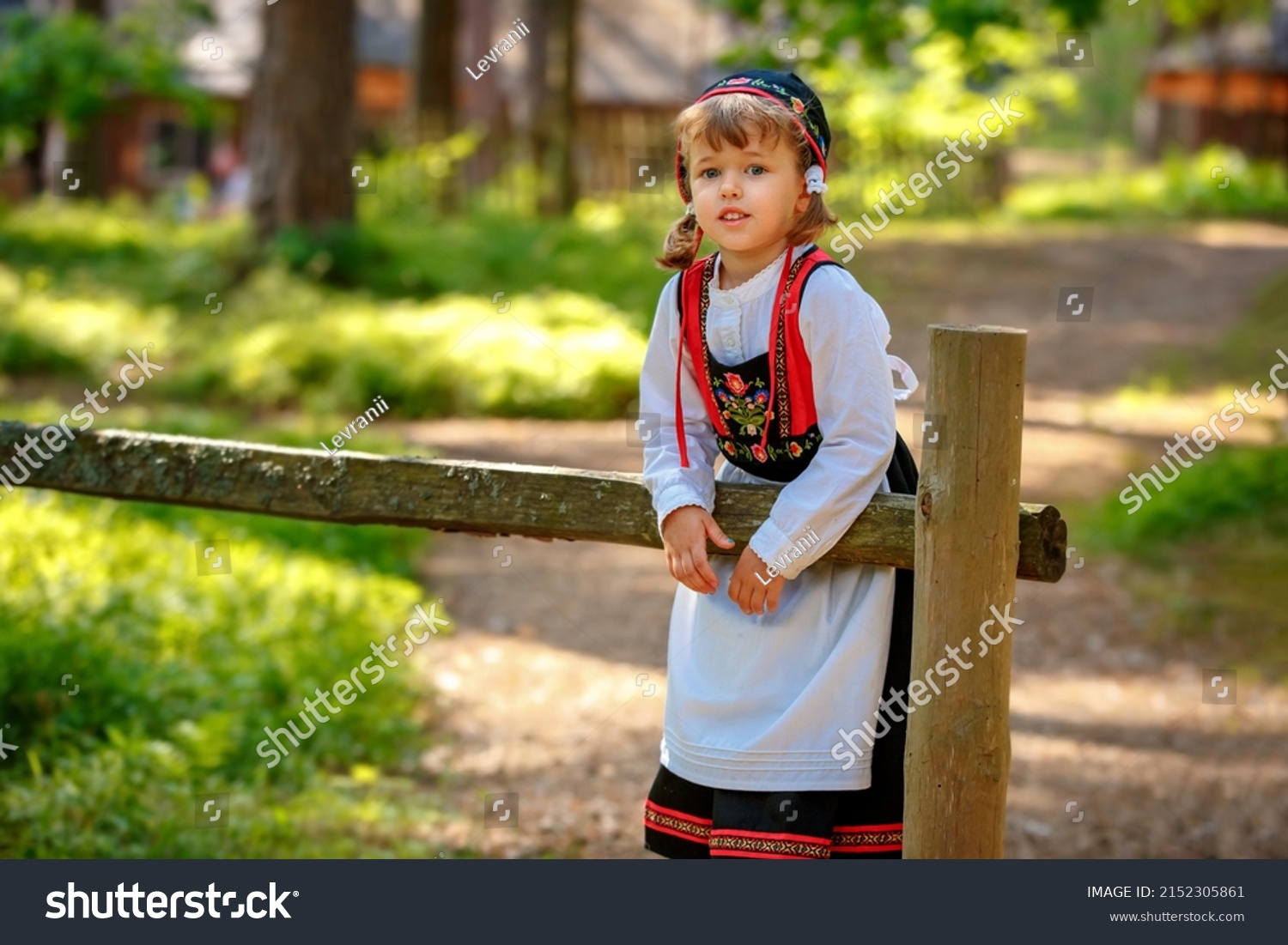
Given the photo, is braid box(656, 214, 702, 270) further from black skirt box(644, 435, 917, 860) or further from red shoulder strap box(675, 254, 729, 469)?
black skirt box(644, 435, 917, 860)

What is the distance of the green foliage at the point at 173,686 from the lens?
416 centimetres

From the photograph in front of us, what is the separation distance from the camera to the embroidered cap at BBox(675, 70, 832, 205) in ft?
8.31

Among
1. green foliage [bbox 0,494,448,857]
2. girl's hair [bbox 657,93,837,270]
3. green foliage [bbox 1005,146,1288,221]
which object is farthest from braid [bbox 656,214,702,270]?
green foliage [bbox 1005,146,1288,221]

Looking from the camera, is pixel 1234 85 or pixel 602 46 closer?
pixel 1234 85

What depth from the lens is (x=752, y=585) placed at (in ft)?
8.46

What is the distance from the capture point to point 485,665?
251 inches

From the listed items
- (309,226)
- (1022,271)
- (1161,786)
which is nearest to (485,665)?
(1161,786)

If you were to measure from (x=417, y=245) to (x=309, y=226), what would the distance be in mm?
1189

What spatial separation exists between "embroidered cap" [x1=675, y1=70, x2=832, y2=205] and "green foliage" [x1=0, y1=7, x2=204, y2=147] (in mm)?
10957

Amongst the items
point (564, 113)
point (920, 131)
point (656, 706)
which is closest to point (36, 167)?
point (564, 113)

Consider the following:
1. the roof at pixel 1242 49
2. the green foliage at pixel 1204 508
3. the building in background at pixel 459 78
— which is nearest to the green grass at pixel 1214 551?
the green foliage at pixel 1204 508

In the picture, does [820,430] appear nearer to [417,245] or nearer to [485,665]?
[485,665]

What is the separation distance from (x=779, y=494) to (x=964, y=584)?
0.36 metres

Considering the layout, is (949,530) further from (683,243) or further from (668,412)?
(683,243)
